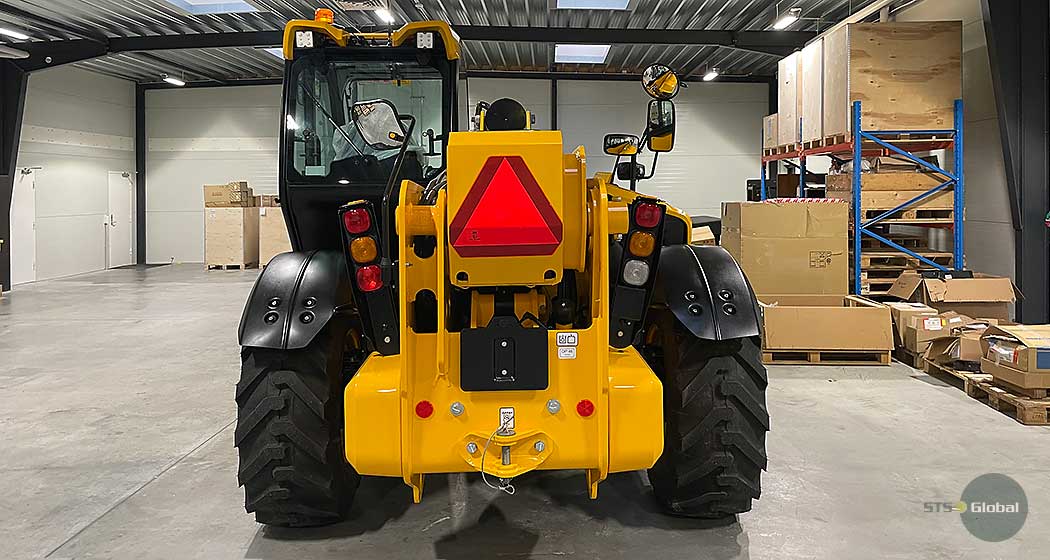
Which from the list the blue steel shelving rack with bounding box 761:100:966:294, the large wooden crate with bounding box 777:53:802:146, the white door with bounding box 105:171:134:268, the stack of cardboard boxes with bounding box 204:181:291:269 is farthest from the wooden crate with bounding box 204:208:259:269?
the blue steel shelving rack with bounding box 761:100:966:294

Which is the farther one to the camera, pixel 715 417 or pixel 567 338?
pixel 715 417

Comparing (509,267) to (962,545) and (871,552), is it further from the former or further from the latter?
(962,545)

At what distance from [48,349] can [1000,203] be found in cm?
1060

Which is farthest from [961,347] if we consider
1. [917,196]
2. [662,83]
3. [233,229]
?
[233,229]

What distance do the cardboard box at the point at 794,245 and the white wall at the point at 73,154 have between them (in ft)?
47.1

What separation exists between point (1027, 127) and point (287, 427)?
8.25 meters

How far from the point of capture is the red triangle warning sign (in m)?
A: 3.00

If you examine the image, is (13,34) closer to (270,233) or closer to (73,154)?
(73,154)

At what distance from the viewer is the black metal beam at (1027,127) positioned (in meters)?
8.75

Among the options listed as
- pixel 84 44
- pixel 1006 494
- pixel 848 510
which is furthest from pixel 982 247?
pixel 84 44

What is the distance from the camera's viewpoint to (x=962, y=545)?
3764 millimetres

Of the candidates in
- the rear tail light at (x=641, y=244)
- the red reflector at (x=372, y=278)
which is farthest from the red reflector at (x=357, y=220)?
the rear tail light at (x=641, y=244)

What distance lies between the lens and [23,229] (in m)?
16.6

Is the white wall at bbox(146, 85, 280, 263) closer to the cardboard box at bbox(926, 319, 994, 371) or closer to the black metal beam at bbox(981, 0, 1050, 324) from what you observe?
the black metal beam at bbox(981, 0, 1050, 324)
